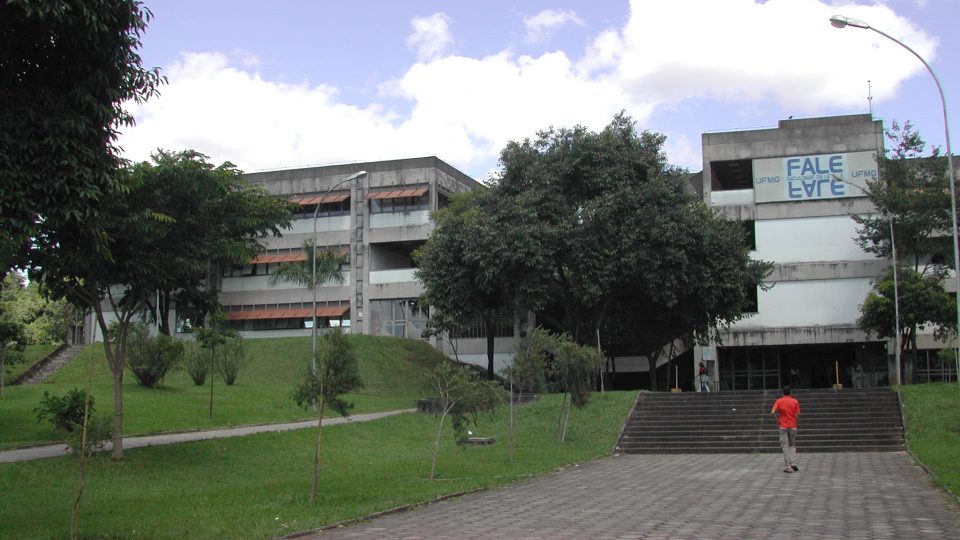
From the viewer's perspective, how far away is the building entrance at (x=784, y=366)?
151 ft

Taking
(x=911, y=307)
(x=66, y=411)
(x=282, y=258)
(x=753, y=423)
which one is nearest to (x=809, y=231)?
(x=911, y=307)

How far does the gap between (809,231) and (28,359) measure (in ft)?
127

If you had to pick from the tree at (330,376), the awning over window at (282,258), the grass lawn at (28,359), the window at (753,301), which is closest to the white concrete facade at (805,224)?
the window at (753,301)

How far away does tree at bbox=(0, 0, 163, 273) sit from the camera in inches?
355

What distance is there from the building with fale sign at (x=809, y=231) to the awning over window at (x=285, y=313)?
21.4m

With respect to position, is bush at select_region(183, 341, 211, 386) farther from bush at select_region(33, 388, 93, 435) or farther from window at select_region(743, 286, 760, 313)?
window at select_region(743, 286, 760, 313)

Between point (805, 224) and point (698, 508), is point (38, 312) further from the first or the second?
point (698, 508)

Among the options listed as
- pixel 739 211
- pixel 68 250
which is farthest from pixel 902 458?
pixel 739 211

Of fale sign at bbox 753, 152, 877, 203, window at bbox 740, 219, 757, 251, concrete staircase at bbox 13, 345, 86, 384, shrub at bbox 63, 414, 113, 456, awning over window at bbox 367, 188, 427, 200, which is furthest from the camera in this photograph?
awning over window at bbox 367, 188, 427, 200

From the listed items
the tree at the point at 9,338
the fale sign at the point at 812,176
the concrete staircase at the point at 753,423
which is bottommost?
the concrete staircase at the point at 753,423

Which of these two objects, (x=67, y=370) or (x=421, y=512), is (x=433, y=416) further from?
(x=67, y=370)

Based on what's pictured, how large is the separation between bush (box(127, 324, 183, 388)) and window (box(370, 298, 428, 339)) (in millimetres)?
21687

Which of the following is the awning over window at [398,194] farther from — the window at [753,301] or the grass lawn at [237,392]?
the window at [753,301]

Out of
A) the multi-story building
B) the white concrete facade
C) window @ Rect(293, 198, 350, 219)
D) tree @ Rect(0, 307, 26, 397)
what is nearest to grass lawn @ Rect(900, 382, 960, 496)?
the white concrete facade
